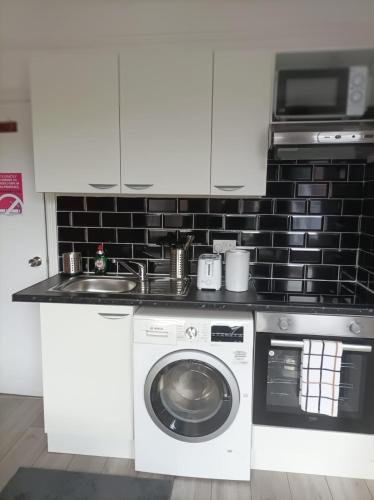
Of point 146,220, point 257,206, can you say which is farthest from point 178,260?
point 257,206

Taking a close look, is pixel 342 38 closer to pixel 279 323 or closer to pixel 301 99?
pixel 301 99

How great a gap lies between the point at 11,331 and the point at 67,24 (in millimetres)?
2001

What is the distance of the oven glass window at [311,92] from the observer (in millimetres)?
1074

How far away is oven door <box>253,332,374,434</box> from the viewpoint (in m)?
1.63

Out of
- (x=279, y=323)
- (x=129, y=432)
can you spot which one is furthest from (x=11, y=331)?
(x=279, y=323)

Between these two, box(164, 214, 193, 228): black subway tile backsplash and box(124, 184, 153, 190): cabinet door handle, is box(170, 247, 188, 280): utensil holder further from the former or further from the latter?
box(124, 184, 153, 190): cabinet door handle

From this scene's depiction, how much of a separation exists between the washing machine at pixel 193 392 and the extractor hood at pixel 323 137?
0.83m

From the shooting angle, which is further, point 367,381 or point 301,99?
point 367,381

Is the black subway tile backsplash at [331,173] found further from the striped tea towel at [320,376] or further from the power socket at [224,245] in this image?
the striped tea towel at [320,376]

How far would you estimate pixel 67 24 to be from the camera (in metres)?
2.07

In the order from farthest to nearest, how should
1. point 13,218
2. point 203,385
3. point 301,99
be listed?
point 13,218 → point 203,385 → point 301,99

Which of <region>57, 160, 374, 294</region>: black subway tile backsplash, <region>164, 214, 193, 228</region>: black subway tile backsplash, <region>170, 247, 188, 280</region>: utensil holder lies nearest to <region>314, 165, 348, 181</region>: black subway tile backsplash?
<region>57, 160, 374, 294</region>: black subway tile backsplash

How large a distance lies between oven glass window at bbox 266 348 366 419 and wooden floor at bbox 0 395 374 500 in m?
0.35

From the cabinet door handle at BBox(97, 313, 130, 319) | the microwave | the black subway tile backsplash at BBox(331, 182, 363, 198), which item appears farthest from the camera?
the black subway tile backsplash at BBox(331, 182, 363, 198)
